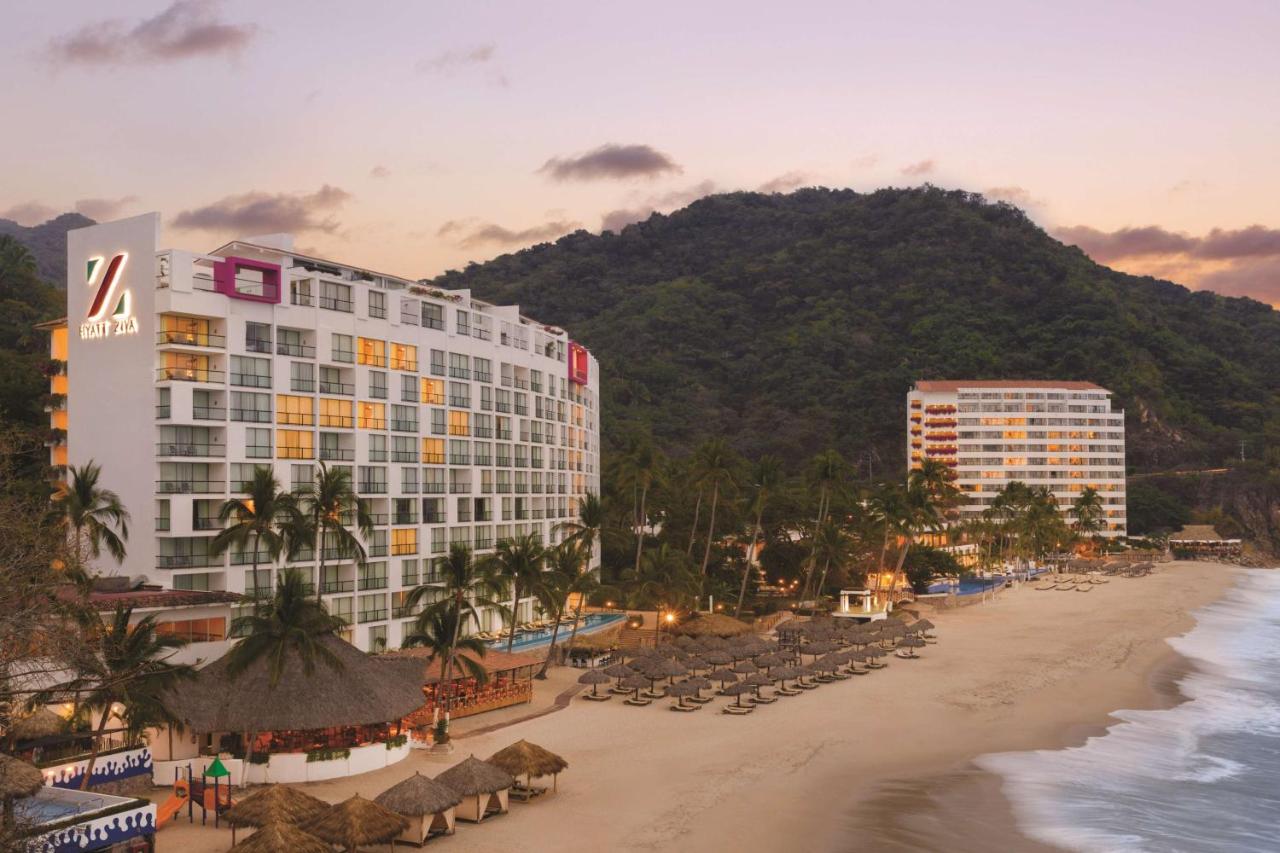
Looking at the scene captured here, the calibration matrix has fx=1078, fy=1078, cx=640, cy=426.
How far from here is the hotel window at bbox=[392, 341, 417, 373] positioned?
6575 centimetres

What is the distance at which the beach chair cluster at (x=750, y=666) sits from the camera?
174ft

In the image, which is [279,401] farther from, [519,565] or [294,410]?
[519,565]

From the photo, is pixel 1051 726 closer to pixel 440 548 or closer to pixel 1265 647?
pixel 440 548

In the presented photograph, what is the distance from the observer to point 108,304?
57.1 metres

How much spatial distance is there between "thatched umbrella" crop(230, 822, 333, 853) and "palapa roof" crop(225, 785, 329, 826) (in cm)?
72

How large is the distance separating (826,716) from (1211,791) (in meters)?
16.3

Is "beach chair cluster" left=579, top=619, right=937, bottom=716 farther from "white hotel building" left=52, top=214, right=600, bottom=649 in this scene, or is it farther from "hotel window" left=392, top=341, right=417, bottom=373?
"hotel window" left=392, top=341, right=417, bottom=373

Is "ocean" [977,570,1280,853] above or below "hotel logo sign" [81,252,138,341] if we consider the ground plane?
below

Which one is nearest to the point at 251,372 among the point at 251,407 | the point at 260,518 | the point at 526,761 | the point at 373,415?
the point at 251,407

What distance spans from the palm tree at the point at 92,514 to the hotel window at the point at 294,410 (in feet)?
30.0

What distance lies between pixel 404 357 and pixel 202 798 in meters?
37.6

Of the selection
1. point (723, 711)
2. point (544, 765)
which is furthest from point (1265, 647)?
point (544, 765)

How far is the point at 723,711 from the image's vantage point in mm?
50969

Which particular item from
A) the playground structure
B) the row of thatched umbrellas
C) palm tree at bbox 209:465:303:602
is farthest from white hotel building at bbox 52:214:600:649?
the row of thatched umbrellas
